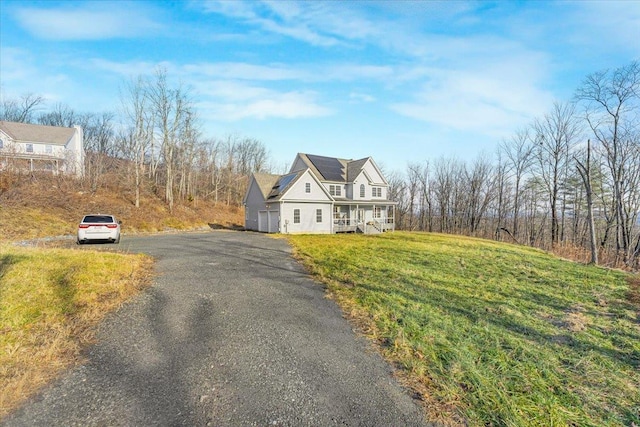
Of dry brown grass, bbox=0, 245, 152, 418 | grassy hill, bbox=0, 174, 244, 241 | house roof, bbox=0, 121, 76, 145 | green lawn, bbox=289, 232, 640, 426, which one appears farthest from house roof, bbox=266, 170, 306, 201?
house roof, bbox=0, 121, 76, 145

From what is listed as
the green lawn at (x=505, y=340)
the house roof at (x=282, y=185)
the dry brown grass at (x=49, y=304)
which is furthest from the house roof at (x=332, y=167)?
the dry brown grass at (x=49, y=304)

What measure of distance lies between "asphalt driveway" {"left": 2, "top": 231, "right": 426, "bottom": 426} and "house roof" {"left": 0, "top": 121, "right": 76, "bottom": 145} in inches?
1698

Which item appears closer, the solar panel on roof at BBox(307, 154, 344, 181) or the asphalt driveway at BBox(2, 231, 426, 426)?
the asphalt driveway at BBox(2, 231, 426, 426)

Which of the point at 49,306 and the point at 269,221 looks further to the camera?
the point at 269,221

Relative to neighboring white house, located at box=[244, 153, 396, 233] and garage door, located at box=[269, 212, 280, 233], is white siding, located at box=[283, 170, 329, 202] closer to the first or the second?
neighboring white house, located at box=[244, 153, 396, 233]

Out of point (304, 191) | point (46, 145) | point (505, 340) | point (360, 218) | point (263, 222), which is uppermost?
point (46, 145)

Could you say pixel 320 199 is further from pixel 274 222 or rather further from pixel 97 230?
pixel 97 230

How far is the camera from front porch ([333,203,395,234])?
2578 cm

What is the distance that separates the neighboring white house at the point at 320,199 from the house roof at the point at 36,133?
2743 centimetres

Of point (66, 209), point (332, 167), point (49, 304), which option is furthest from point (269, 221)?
point (49, 304)

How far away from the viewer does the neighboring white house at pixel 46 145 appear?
26.6 meters

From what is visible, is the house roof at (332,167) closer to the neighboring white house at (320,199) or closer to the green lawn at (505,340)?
the neighboring white house at (320,199)

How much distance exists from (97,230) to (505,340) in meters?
16.0

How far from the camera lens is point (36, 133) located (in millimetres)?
34625
